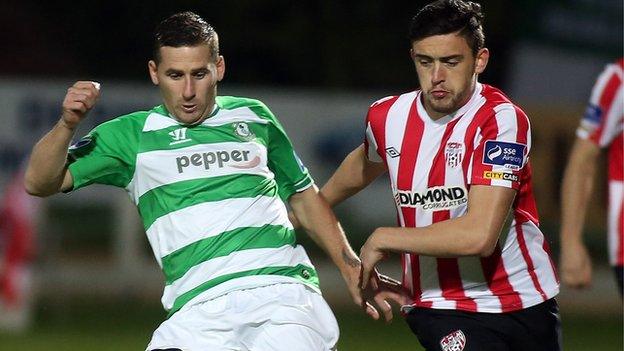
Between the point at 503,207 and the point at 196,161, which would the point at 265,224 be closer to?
the point at 196,161

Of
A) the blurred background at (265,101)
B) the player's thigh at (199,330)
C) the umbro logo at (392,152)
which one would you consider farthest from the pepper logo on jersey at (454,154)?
the blurred background at (265,101)

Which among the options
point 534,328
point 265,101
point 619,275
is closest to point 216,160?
point 534,328

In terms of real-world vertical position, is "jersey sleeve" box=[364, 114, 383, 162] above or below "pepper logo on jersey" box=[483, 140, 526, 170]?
below

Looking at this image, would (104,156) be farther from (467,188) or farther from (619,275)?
(619,275)

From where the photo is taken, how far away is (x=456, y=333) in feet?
16.2

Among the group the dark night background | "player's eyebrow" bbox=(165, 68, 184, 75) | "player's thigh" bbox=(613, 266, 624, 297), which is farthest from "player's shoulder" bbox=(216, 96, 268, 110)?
the dark night background

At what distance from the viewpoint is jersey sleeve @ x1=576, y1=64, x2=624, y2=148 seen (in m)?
6.08

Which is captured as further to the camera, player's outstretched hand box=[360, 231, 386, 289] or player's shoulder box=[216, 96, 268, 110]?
player's shoulder box=[216, 96, 268, 110]

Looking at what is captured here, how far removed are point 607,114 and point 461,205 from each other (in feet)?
4.72

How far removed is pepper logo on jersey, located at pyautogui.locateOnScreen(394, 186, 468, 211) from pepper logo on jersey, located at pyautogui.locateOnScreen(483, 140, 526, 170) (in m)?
0.17

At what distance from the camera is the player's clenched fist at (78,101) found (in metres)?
4.82

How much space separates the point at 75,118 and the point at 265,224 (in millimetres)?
806

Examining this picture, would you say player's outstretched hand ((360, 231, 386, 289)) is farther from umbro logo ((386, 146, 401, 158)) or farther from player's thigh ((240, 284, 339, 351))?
umbro logo ((386, 146, 401, 158))

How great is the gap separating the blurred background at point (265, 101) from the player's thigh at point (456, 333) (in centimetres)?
500
